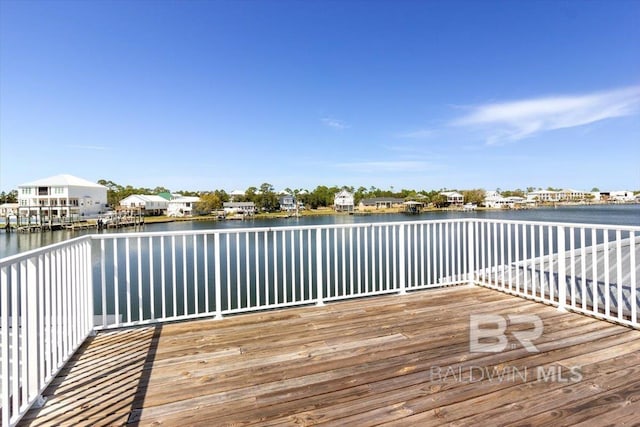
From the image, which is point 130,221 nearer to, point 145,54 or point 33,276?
point 145,54

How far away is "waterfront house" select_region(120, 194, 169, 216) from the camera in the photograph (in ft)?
182

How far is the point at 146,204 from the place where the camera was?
56.3 meters

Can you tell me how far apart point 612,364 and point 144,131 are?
24738 millimetres

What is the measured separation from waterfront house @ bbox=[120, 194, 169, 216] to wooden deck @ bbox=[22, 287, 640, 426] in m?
56.9

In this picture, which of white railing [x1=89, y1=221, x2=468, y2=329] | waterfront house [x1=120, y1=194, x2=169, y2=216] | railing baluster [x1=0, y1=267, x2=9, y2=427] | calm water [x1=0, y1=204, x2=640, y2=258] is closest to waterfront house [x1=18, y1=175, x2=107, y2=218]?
calm water [x1=0, y1=204, x2=640, y2=258]

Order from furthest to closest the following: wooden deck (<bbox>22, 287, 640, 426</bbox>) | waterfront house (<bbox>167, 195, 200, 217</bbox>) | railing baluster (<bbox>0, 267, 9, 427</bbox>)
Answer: waterfront house (<bbox>167, 195, 200, 217</bbox>) < wooden deck (<bbox>22, 287, 640, 426</bbox>) < railing baluster (<bbox>0, 267, 9, 427</bbox>)

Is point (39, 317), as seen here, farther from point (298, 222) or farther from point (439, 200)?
point (439, 200)

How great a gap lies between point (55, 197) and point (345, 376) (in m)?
56.3

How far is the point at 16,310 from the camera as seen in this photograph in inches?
61.7

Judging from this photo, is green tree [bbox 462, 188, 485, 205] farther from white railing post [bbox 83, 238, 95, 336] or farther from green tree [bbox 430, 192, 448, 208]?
white railing post [bbox 83, 238, 95, 336]

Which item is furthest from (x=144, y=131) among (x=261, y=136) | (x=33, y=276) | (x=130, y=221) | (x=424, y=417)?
(x=130, y=221)

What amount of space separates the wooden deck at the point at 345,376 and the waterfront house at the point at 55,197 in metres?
51.6

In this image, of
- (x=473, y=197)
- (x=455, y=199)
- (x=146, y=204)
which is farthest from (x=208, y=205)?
(x=473, y=197)

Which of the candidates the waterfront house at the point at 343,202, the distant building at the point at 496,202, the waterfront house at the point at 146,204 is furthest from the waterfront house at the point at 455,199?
the waterfront house at the point at 146,204
